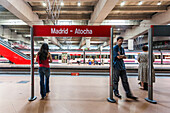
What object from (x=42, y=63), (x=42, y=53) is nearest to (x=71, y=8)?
(x=42, y=53)

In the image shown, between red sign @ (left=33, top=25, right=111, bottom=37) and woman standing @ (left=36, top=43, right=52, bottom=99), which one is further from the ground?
red sign @ (left=33, top=25, right=111, bottom=37)

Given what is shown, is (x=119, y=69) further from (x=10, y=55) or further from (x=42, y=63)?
(x=10, y=55)

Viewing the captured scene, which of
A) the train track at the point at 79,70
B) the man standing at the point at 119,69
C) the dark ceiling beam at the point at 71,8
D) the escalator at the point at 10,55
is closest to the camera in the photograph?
the man standing at the point at 119,69

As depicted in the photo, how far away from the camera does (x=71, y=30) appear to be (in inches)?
106

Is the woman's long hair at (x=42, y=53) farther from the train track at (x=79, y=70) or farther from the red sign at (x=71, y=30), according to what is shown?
the train track at (x=79, y=70)

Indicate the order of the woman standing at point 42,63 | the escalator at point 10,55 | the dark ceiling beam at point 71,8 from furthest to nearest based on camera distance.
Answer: the dark ceiling beam at point 71,8, the escalator at point 10,55, the woman standing at point 42,63

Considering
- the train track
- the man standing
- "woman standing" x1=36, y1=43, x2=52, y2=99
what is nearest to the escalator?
the train track

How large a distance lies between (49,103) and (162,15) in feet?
40.2

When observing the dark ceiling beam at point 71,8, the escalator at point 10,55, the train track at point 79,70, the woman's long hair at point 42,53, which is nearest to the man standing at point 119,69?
the woman's long hair at point 42,53

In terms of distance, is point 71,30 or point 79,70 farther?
point 79,70

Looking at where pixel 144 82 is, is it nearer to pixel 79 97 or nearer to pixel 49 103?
pixel 79 97

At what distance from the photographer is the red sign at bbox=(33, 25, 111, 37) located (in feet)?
8.80

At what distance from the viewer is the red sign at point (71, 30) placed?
2.68 m

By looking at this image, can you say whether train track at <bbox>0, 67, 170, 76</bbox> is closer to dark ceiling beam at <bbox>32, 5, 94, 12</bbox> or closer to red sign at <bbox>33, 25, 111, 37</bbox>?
red sign at <bbox>33, 25, 111, 37</bbox>
